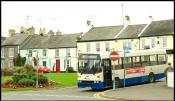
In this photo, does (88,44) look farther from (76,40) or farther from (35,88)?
(35,88)

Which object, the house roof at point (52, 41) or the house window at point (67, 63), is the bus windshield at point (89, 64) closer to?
the house roof at point (52, 41)

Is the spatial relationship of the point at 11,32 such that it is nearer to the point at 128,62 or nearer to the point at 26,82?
the point at 26,82

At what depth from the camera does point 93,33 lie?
233ft

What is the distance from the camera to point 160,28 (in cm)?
6288

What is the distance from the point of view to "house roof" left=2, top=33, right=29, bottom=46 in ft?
263

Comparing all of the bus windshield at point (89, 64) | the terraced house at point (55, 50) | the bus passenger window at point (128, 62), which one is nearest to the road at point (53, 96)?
the bus windshield at point (89, 64)

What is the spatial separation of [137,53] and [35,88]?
8256 millimetres

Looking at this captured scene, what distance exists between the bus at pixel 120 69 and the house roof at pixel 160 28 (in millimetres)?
25579

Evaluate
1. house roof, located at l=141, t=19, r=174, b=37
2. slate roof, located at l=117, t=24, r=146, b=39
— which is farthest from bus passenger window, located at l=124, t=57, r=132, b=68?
slate roof, located at l=117, t=24, r=146, b=39

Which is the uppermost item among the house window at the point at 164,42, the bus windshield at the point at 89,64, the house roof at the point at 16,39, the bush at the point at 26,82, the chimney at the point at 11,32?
the chimney at the point at 11,32

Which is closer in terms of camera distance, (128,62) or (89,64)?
(89,64)

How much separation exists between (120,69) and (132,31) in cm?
3598

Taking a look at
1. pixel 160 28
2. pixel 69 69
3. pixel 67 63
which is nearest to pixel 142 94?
pixel 160 28

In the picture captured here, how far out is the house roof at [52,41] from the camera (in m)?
75.2
